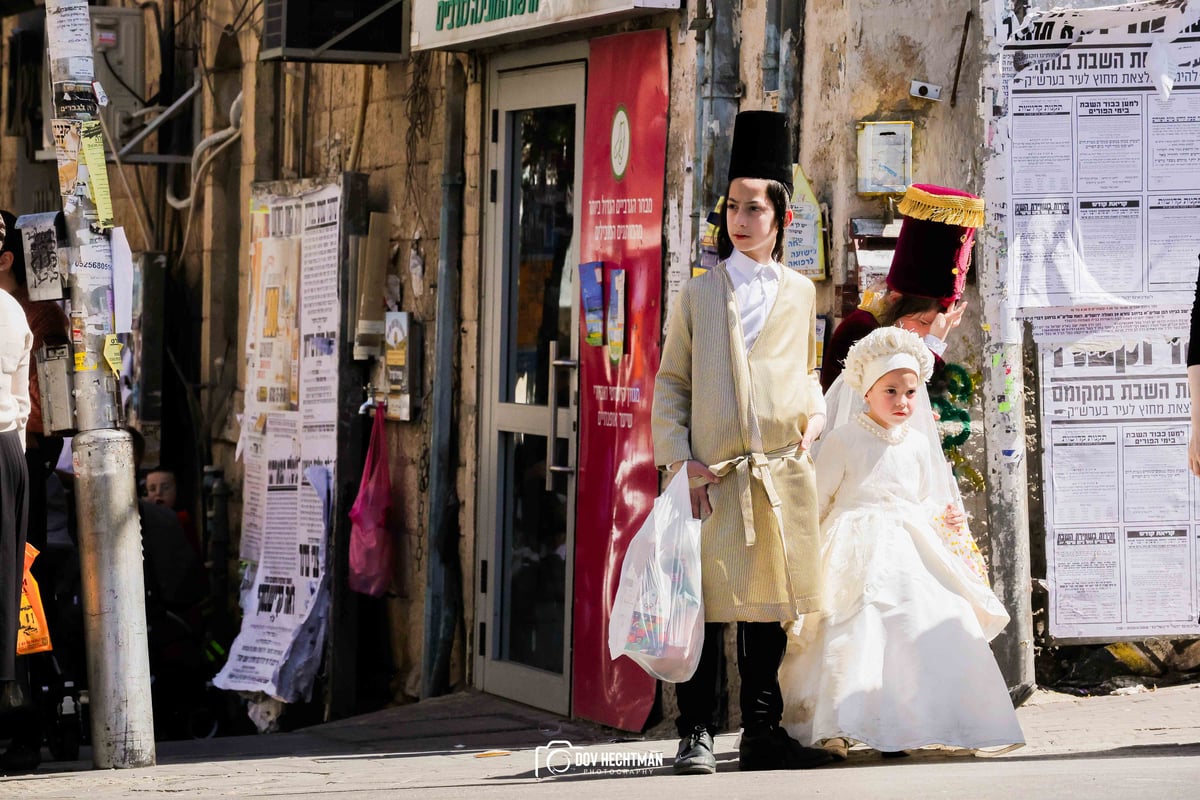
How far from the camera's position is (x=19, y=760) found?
720 cm

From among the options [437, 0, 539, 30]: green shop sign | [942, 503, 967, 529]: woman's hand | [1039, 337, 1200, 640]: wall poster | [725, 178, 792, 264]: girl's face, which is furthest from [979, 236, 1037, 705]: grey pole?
[437, 0, 539, 30]: green shop sign

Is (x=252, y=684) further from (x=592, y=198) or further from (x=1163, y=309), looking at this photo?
(x=1163, y=309)

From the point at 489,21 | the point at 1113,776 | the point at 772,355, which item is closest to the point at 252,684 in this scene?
the point at 489,21

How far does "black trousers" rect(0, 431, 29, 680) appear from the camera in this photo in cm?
679

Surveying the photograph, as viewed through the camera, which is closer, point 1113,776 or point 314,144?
point 1113,776

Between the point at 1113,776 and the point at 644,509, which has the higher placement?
the point at 644,509

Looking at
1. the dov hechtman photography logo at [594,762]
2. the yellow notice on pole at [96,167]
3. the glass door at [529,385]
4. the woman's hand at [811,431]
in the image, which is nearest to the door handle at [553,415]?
the glass door at [529,385]

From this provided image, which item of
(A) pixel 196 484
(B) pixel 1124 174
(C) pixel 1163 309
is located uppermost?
(B) pixel 1124 174

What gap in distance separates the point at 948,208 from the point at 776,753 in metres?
1.88

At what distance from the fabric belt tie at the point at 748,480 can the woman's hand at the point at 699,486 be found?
0.02 meters

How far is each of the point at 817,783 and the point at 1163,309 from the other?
275 cm

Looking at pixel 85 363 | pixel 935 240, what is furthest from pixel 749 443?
pixel 85 363

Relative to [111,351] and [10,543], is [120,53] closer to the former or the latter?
[111,351]

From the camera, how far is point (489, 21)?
879cm
